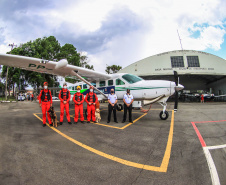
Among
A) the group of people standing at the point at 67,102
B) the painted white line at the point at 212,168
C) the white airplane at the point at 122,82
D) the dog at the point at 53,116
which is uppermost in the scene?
the white airplane at the point at 122,82

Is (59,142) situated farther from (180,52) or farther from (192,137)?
(180,52)

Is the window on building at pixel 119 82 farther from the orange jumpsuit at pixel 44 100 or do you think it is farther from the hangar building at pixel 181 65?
the hangar building at pixel 181 65

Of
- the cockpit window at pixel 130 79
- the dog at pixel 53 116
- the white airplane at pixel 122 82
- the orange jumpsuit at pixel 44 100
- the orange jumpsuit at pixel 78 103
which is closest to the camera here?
the dog at pixel 53 116

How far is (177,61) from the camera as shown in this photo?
2686 cm

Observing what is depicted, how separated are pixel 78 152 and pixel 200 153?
2.94 meters

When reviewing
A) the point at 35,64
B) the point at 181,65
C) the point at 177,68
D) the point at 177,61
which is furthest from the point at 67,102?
the point at 177,61

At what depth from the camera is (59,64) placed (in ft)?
23.0

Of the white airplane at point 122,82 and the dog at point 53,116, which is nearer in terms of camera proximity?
the dog at point 53,116

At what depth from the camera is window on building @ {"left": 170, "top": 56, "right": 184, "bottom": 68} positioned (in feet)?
87.0

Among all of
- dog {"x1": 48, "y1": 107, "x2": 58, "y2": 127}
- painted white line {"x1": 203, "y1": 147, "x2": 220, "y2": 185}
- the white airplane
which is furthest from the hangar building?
painted white line {"x1": 203, "y1": 147, "x2": 220, "y2": 185}

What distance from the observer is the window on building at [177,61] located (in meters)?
26.5

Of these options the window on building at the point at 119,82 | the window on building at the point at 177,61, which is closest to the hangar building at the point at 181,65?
the window on building at the point at 177,61

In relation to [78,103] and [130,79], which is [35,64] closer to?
[78,103]

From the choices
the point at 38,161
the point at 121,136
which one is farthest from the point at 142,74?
the point at 38,161
